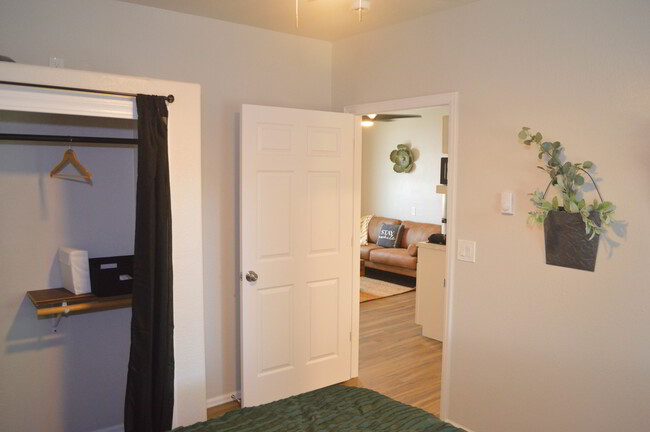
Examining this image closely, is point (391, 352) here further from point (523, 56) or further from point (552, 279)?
point (523, 56)

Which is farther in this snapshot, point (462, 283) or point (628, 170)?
point (462, 283)

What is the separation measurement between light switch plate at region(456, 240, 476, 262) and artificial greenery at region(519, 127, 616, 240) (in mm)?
456

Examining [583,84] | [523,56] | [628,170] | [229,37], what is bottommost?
[628,170]

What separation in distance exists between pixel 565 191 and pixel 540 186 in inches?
7.8

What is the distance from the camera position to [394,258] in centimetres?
696

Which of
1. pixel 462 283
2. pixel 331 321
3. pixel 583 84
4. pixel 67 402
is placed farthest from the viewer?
pixel 331 321

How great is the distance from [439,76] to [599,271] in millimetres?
1499

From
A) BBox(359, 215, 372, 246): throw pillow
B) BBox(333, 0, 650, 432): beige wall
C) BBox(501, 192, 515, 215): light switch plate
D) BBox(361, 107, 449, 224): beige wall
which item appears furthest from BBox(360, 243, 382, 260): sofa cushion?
BBox(501, 192, 515, 215): light switch plate

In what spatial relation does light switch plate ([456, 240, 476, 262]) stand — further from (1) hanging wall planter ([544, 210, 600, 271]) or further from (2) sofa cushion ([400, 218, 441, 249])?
(2) sofa cushion ([400, 218, 441, 249])

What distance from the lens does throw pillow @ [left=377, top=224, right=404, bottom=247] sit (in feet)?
24.3

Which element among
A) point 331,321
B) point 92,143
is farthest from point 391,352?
point 92,143

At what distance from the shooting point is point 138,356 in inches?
92.2

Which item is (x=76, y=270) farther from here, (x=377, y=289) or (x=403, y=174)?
(x=403, y=174)

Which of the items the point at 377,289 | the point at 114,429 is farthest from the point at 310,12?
the point at 377,289
